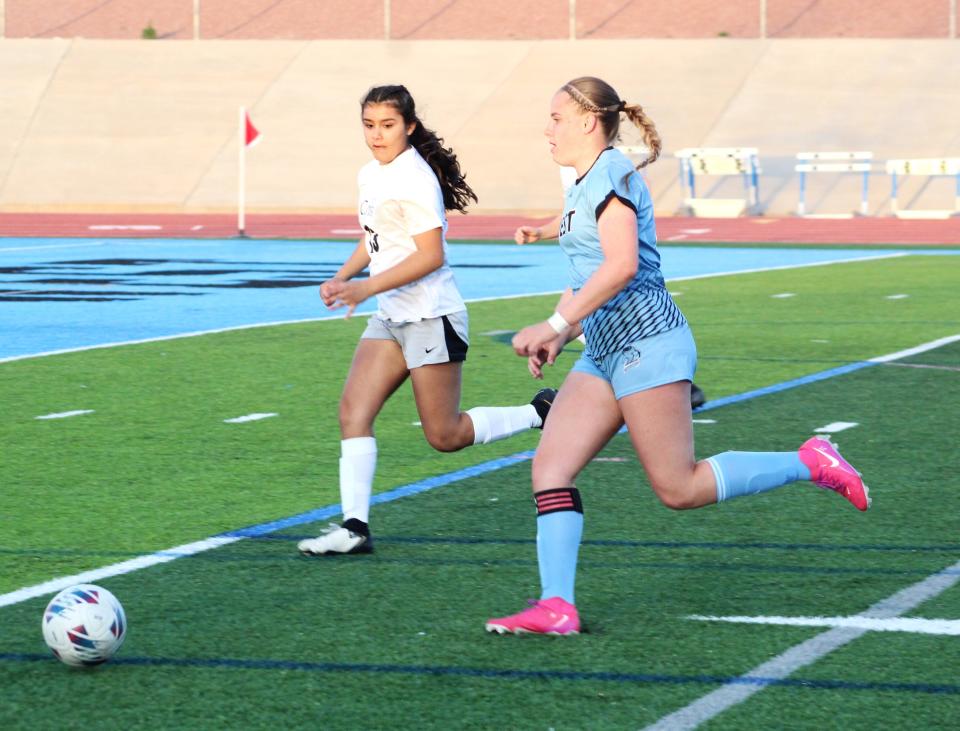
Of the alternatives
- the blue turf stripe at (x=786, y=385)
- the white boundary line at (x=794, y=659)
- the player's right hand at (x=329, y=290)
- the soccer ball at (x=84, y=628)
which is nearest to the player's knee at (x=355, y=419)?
the player's right hand at (x=329, y=290)

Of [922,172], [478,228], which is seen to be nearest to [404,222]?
[478,228]

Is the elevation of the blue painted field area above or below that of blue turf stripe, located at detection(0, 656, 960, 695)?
below

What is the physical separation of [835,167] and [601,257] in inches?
1218

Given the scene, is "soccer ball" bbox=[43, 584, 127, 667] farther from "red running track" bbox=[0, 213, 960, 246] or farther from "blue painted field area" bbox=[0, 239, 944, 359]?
"red running track" bbox=[0, 213, 960, 246]

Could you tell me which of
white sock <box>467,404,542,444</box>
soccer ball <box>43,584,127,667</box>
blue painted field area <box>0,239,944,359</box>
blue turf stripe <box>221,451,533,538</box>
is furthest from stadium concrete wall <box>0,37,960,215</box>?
soccer ball <box>43,584,127,667</box>

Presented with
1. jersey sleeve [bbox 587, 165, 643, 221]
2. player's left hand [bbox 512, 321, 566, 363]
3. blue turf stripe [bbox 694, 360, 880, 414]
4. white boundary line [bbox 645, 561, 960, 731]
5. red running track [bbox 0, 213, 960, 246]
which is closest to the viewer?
white boundary line [bbox 645, 561, 960, 731]

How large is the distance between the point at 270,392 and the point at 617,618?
6032 millimetres

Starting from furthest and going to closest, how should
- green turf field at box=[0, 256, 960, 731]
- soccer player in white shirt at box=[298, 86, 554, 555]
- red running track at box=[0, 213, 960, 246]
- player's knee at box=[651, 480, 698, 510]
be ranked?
red running track at box=[0, 213, 960, 246]
soccer player in white shirt at box=[298, 86, 554, 555]
player's knee at box=[651, 480, 698, 510]
green turf field at box=[0, 256, 960, 731]

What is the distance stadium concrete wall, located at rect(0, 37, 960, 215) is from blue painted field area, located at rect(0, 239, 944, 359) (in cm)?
1044

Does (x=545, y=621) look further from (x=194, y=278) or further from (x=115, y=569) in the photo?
(x=194, y=278)

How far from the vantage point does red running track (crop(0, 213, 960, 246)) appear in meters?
30.5

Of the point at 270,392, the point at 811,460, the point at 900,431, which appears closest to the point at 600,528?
the point at 811,460

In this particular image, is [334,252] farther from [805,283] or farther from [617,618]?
[617,618]

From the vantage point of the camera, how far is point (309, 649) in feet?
18.0
